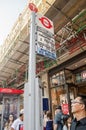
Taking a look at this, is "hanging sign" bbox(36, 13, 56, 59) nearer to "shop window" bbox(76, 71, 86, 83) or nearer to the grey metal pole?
the grey metal pole

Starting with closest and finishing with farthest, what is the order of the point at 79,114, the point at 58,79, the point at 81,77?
1. the point at 79,114
2. the point at 81,77
3. the point at 58,79

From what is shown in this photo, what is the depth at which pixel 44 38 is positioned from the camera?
2551mm

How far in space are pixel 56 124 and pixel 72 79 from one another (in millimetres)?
2718

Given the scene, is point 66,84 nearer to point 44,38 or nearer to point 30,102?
point 44,38

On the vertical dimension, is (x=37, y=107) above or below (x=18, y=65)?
below

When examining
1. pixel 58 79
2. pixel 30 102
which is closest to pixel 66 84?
pixel 58 79

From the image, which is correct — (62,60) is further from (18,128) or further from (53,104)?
(18,128)

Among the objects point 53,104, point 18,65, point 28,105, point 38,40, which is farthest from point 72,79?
point 28,105

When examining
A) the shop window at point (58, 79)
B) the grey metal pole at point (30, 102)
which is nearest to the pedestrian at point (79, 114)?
the grey metal pole at point (30, 102)

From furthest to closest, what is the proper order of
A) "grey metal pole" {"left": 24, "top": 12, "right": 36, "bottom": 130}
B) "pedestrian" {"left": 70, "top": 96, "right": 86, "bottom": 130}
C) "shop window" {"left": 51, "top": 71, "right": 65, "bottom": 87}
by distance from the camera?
1. "shop window" {"left": 51, "top": 71, "right": 65, "bottom": 87}
2. "pedestrian" {"left": 70, "top": 96, "right": 86, "bottom": 130}
3. "grey metal pole" {"left": 24, "top": 12, "right": 36, "bottom": 130}

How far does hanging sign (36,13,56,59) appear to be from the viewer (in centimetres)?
239

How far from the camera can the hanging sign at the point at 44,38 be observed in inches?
94.0

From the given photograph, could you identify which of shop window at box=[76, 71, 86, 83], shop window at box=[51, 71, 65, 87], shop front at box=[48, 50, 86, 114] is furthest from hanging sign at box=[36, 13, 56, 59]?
shop window at box=[51, 71, 65, 87]

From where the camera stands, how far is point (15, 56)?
806 centimetres
